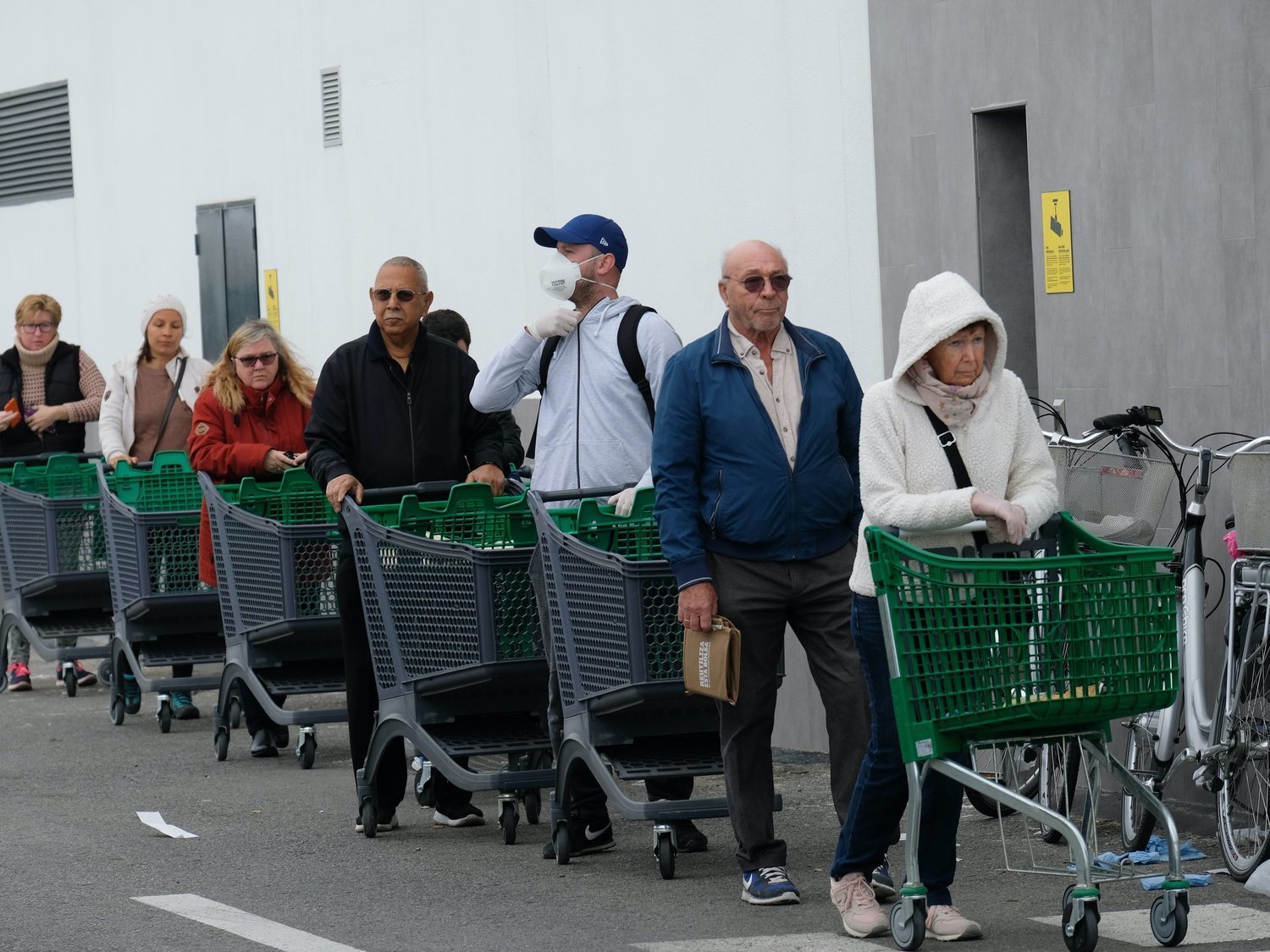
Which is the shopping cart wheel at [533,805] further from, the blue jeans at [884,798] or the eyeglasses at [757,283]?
the eyeglasses at [757,283]

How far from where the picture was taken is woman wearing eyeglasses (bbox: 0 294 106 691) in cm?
1366

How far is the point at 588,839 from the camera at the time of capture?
8086 mm

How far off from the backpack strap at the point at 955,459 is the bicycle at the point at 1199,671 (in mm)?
1205

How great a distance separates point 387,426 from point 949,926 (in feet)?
11.0

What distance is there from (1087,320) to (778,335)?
212cm

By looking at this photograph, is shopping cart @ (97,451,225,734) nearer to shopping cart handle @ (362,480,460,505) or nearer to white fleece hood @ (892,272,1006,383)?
shopping cart handle @ (362,480,460,505)

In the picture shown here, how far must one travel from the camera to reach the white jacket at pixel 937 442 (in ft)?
20.3

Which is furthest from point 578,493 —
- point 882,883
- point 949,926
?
point 949,926

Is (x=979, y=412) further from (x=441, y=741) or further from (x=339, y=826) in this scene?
(x=339, y=826)

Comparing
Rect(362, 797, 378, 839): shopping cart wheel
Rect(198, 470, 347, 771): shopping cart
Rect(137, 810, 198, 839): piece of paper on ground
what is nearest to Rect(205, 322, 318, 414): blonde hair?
Rect(198, 470, 347, 771): shopping cart

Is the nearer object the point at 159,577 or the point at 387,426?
the point at 387,426

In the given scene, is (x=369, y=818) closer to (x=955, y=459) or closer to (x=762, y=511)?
(x=762, y=511)

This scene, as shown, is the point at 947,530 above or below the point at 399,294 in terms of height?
below

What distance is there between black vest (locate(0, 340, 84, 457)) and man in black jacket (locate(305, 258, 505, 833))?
5.36 meters
